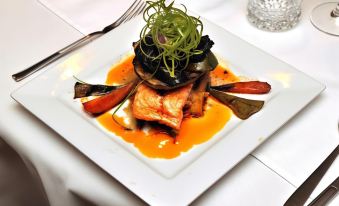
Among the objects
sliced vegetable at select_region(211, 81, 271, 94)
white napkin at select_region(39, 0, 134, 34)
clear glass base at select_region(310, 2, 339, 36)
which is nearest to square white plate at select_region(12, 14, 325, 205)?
sliced vegetable at select_region(211, 81, 271, 94)

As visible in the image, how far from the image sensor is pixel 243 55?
1107 millimetres

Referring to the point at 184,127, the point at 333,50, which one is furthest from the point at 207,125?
the point at 333,50

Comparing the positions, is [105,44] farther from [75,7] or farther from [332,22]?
[332,22]

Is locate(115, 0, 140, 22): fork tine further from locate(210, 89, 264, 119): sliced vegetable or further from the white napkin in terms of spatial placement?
locate(210, 89, 264, 119): sliced vegetable

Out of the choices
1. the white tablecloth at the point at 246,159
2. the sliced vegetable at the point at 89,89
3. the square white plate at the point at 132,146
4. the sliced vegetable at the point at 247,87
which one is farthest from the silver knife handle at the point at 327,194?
the sliced vegetable at the point at 89,89

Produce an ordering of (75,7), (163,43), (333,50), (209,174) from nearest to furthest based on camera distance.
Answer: (209,174)
(163,43)
(333,50)
(75,7)

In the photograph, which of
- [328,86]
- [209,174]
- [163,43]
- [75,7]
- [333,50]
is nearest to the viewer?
[209,174]

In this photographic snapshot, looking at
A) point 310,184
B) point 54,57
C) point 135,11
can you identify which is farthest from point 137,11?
point 310,184

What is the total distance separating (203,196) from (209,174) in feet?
0.17

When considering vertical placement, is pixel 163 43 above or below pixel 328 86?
above

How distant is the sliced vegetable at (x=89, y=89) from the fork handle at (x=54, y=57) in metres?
0.16

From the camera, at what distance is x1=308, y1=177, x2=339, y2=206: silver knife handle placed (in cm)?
83

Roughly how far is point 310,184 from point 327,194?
0.03 meters

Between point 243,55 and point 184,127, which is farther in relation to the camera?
point 243,55
